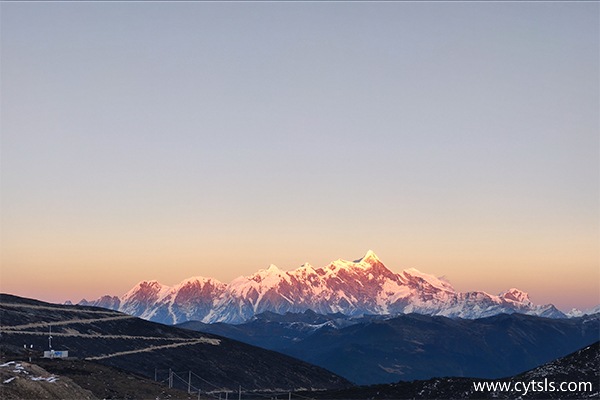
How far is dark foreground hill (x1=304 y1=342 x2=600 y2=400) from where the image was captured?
129m

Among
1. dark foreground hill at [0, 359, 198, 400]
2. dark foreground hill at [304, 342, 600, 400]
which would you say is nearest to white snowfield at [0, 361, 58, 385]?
dark foreground hill at [0, 359, 198, 400]

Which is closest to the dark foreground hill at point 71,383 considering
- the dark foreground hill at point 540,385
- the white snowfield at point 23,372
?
the white snowfield at point 23,372

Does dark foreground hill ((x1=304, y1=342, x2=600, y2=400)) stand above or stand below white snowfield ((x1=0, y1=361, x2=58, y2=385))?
below

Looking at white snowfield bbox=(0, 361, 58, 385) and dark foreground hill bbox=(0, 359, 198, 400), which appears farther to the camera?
white snowfield bbox=(0, 361, 58, 385)

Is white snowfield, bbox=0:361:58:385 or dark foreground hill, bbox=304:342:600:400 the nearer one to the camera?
white snowfield, bbox=0:361:58:385

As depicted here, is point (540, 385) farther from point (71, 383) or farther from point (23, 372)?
point (23, 372)

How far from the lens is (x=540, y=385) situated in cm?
13288

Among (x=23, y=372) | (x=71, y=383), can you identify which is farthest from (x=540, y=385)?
(x=23, y=372)

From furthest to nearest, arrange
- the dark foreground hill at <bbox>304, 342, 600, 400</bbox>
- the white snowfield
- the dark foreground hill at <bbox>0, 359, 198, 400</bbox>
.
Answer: the dark foreground hill at <bbox>304, 342, 600, 400</bbox> → the white snowfield → the dark foreground hill at <bbox>0, 359, 198, 400</bbox>

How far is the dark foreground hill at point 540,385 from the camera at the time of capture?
12938cm

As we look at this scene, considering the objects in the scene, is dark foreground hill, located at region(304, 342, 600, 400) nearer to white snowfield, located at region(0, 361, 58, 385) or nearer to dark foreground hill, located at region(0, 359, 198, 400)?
dark foreground hill, located at region(0, 359, 198, 400)

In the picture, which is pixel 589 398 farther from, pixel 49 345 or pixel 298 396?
pixel 49 345

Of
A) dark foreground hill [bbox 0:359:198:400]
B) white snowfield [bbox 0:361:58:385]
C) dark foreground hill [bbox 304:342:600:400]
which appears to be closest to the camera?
Result: dark foreground hill [bbox 0:359:198:400]

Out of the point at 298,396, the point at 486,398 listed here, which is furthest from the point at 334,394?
the point at 486,398
